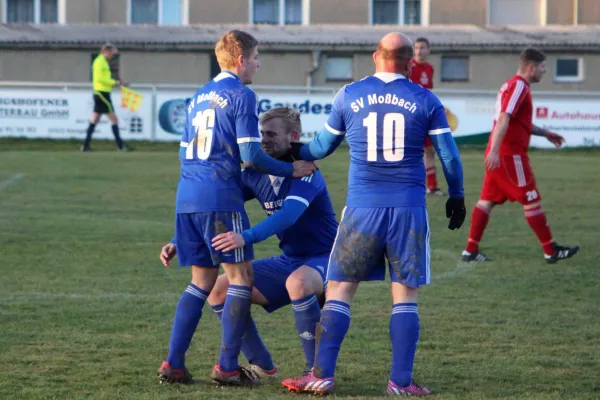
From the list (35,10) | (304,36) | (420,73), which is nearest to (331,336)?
(420,73)

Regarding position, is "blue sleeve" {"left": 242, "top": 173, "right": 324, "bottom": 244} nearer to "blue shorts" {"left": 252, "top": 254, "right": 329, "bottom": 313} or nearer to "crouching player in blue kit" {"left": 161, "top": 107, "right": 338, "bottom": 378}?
"crouching player in blue kit" {"left": 161, "top": 107, "right": 338, "bottom": 378}

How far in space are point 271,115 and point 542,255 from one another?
5889 millimetres

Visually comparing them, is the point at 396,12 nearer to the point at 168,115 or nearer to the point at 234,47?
the point at 168,115

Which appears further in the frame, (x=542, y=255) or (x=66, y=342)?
(x=542, y=255)

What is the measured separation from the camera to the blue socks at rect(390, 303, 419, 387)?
582 cm

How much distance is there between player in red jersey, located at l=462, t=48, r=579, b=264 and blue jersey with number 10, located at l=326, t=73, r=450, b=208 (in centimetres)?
464

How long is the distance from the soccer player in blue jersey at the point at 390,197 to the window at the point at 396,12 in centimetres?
3086

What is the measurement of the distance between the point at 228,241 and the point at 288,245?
68cm

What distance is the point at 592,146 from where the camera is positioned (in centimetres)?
2508

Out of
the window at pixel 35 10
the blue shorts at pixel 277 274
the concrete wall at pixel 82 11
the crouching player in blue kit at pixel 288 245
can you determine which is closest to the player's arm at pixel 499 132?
the crouching player in blue kit at pixel 288 245

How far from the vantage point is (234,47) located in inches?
236

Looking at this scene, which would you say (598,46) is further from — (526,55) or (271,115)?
(271,115)

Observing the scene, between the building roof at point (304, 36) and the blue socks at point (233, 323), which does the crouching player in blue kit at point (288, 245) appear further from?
the building roof at point (304, 36)

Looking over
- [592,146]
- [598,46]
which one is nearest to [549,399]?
[592,146]
